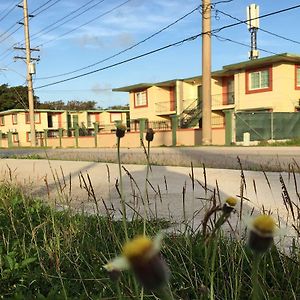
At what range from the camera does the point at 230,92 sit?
36031 mm

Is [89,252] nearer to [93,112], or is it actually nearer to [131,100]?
[131,100]

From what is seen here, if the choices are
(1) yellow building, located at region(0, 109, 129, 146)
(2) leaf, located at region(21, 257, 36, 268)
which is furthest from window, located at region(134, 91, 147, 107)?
(2) leaf, located at region(21, 257, 36, 268)

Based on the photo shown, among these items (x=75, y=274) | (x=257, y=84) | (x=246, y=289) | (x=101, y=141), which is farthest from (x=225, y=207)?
(x=101, y=141)

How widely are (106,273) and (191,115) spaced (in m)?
37.4

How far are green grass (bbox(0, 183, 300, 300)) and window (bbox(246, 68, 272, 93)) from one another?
3044cm

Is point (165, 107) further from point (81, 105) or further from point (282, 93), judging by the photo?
point (81, 105)

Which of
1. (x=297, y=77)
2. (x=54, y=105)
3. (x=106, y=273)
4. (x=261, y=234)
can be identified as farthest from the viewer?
(x=54, y=105)

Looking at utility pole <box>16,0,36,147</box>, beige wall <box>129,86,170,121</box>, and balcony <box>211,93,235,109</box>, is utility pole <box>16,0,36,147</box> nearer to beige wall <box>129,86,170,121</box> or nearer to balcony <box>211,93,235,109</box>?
beige wall <box>129,86,170,121</box>

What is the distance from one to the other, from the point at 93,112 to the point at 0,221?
207 feet

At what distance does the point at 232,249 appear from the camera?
8.00ft

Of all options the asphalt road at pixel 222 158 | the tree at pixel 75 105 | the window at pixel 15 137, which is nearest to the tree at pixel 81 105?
the tree at pixel 75 105

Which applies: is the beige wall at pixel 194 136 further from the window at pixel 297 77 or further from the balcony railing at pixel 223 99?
the window at pixel 297 77

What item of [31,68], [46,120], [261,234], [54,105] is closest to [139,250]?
[261,234]

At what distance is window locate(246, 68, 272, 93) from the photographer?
32094mm
